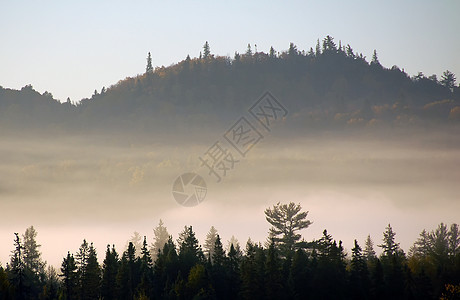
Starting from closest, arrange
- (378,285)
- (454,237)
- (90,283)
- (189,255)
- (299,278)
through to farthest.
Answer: (378,285)
(299,278)
(90,283)
(189,255)
(454,237)

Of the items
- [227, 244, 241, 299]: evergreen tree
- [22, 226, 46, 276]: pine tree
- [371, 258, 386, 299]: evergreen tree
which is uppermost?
[22, 226, 46, 276]: pine tree

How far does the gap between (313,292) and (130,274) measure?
1114 inches

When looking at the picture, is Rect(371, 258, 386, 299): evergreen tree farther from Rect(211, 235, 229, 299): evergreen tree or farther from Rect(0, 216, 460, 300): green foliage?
Rect(211, 235, 229, 299): evergreen tree

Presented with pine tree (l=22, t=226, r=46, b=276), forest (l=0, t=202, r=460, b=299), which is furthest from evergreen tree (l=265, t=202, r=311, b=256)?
pine tree (l=22, t=226, r=46, b=276)

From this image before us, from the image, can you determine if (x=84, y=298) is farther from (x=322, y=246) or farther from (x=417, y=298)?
(x=417, y=298)

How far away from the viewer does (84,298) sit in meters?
105

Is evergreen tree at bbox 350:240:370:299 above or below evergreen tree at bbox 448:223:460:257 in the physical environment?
below

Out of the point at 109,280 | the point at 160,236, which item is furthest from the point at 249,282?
the point at 160,236

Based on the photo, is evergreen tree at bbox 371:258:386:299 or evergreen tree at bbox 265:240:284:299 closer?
evergreen tree at bbox 265:240:284:299

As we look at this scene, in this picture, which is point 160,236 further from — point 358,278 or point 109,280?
point 358,278

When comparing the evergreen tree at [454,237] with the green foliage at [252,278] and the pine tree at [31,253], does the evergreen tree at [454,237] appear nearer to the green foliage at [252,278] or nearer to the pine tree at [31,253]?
the green foliage at [252,278]

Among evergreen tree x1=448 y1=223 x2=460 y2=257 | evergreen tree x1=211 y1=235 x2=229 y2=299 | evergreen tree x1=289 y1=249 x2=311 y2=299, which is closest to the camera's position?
evergreen tree x1=289 y1=249 x2=311 y2=299

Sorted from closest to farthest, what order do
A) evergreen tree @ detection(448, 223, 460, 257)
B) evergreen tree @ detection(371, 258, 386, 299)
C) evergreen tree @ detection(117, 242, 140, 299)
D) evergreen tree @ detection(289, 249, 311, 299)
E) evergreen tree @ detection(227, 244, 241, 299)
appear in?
evergreen tree @ detection(289, 249, 311, 299), evergreen tree @ detection(371, 258, 386, 299), evergreen tree @ detection(117, 242, 140, 299), evergreen tree @ detection(227, 244, 241, 299), evergreen tree @ detection(448, 223, 460, 257)

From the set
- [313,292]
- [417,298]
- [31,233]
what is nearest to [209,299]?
[313,292]
